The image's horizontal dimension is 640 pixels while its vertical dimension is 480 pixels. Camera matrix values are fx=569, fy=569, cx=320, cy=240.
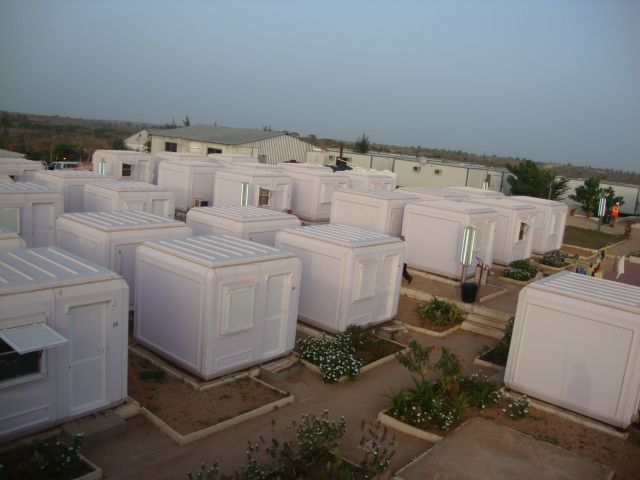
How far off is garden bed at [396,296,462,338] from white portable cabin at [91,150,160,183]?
16.2 metres

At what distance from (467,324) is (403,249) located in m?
2.85

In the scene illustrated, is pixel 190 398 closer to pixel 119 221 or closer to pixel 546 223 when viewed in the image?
pixel 119 221

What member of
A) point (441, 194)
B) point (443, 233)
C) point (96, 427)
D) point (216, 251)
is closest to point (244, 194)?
point (441, 194)

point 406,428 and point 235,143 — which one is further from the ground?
point 235,143

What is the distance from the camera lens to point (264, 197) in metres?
22.4

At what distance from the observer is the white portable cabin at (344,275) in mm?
11859

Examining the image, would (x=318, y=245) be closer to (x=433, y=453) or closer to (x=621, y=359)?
(x=433, y=453)

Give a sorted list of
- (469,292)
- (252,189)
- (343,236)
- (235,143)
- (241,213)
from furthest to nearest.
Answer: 1. (235,143)
2. (252,189)
3. (241,213)
4. (469,292)
5. (343,236)

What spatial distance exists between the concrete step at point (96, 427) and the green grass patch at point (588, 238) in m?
23.9

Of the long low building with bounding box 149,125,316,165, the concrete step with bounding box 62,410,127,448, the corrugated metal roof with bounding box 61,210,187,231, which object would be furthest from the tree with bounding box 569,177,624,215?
the concrete step with bounding box 62,410,127,448

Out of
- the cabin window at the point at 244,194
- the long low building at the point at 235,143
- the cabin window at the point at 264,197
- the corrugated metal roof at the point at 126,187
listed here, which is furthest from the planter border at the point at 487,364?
the long low building at the point at 235,143

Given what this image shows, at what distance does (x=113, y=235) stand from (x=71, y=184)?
28.4 feet

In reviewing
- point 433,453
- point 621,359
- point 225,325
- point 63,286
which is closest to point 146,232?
point 225,325

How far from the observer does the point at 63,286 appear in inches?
294
